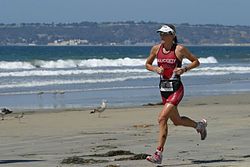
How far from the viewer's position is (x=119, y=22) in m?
190

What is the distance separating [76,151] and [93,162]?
4.39 ft

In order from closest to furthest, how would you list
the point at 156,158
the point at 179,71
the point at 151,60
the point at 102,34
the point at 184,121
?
the point at 156,158
the point at 179,71
the point at 151,60
the point at 184,121
the point at 102,34

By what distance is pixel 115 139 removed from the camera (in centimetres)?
1246

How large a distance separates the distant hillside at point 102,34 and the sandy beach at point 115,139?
14940 centimetres

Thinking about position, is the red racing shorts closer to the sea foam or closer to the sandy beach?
the sandy beach

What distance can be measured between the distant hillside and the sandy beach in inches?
5882

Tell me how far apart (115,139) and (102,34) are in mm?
172183

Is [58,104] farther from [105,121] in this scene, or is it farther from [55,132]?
[55,132]

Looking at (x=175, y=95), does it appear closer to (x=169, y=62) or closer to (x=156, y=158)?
(x=169, y=62)

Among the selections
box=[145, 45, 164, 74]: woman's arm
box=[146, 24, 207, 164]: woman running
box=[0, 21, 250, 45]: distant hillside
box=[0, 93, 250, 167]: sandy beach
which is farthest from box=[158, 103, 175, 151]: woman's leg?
box=[0, 21, 250, 45]: distant hillside

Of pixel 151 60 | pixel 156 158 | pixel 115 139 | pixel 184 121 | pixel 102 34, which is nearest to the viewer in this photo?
pixel 156 158

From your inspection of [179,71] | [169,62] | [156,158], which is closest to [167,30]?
[169,62]

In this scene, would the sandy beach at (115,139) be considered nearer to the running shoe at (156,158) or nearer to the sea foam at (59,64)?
the running shoe at (156,158)

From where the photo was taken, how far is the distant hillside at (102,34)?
172 m
